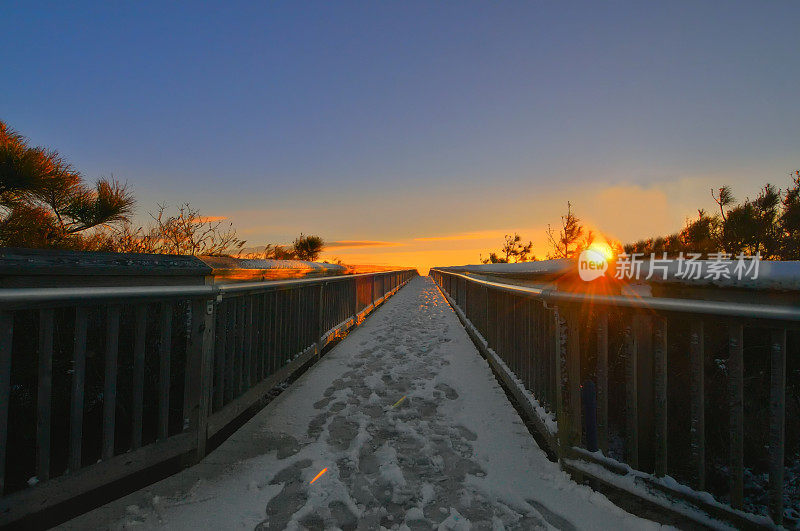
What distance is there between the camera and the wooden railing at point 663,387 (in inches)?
61.3

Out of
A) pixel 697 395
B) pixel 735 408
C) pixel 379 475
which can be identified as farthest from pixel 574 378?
pixel 379 475

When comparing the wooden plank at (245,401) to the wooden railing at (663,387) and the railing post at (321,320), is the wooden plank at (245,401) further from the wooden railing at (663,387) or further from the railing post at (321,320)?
the wooden railing at (663,387)

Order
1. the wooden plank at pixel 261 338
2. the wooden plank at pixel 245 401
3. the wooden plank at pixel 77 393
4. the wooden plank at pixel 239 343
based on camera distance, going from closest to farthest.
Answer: the wooden plank at pixel 77 393, the wooden plank at pixel 245 401, the wooden plank at pixel 239 343, the wooden plank at pixel 261 338

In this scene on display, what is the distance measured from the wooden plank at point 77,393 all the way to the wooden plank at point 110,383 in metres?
0.11

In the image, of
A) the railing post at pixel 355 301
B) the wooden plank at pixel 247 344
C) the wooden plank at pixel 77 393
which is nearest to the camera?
the wooden plank at pixel 77 393

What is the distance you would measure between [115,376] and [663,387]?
290 centimetres

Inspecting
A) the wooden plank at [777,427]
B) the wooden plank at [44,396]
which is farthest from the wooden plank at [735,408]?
the wooden plank at [44,396]

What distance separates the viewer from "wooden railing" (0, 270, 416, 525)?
5.66 ft

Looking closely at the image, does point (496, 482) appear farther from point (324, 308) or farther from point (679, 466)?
point (324, 308)

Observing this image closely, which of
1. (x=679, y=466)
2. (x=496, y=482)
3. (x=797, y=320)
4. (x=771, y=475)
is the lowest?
(x=679, y=466)

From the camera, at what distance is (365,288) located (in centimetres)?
1005

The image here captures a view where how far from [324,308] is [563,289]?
4011 millimetres

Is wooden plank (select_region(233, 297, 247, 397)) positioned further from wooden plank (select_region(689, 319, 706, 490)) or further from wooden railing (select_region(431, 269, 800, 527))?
wooden plank (select_region(689, 319, 706, 490))

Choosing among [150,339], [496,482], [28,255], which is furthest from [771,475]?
[150,339]
